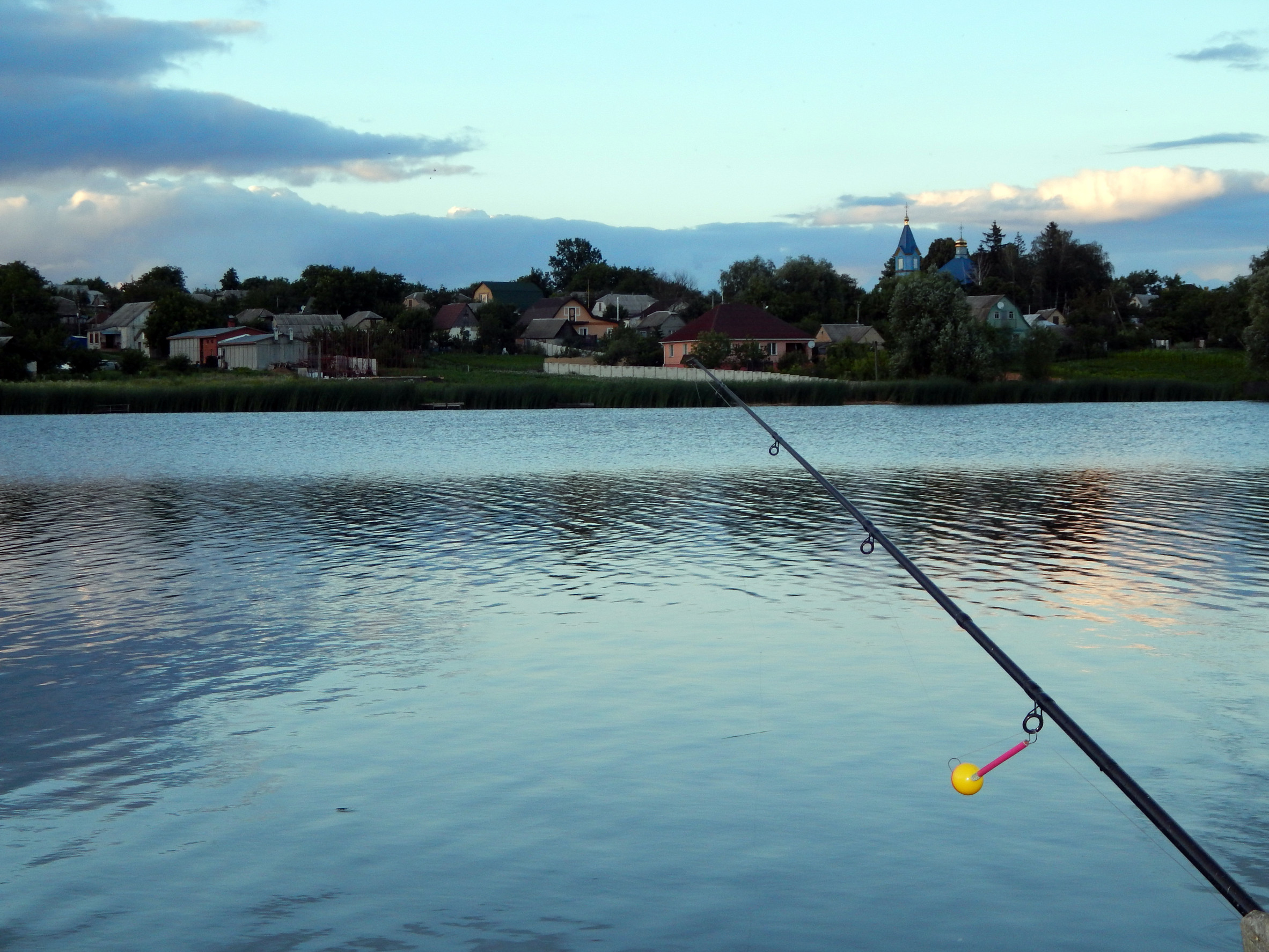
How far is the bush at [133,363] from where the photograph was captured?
3297 inches

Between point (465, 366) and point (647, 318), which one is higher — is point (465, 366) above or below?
below

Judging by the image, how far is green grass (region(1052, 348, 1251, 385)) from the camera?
82.5m

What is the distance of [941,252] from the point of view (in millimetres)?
165125

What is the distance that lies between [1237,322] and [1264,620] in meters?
89.1

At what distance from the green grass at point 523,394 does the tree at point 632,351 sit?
977 inches

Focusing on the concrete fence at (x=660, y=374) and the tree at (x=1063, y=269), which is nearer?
the concrete fence at (x=660, y=374)

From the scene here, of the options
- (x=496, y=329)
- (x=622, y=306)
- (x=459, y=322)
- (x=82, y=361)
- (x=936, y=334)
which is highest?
(x=622, y=306)

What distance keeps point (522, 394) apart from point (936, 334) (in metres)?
24.8

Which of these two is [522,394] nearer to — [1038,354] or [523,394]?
[523,394]

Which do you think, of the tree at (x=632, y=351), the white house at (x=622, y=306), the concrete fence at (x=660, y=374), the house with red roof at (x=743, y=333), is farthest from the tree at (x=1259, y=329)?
the white house at (x=622, y=306)

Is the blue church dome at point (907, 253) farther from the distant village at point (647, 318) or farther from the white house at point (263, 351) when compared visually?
the white house at point (263, 351)

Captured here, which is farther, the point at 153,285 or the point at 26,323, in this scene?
the point at 153,285

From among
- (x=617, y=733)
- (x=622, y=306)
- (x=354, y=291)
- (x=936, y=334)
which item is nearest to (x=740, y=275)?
(x=622, y=306)

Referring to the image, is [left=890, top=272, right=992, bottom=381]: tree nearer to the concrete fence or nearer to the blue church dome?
the concrete fence
